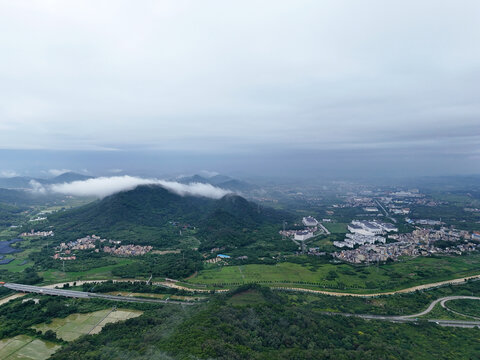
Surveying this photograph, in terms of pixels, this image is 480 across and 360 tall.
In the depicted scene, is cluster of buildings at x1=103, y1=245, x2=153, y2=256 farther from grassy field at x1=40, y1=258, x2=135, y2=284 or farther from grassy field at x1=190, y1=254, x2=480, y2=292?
grassy field at x1=190, y1=254, x2=480, y2=292

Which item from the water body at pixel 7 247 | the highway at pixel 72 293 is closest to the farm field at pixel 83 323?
the highway at pixel 72 293

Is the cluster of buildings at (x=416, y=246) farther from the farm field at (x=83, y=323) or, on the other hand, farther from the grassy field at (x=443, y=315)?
the farm field at (x=83, y=323)

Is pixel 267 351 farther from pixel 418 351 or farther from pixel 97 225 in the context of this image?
pixel 97 225

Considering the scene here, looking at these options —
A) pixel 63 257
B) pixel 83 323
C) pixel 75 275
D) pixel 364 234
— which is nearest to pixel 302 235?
pixel 364 234

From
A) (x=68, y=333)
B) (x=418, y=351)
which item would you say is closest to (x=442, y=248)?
(x=418, y=351)

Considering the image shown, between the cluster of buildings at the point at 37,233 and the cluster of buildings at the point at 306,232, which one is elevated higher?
the cluster of buildings at the point at 306,232

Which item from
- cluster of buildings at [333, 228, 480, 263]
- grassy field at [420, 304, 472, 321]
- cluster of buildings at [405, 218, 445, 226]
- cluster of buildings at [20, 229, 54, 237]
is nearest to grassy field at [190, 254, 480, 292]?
cluster of buildings at [333, 228, 480, 263]
